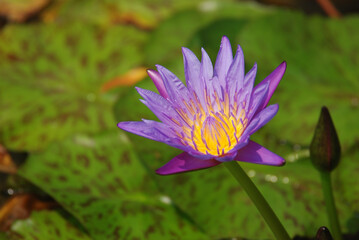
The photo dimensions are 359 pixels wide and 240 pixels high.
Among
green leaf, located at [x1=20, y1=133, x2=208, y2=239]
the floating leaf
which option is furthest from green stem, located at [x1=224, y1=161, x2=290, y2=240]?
the floating leaf

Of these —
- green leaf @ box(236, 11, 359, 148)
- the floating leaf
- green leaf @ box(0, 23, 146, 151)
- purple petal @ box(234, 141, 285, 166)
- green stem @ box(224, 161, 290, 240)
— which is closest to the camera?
purple petal @ box(234, 141, 285, 166)

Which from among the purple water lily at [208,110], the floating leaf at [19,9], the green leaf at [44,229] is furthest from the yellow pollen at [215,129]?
the floating leaf at [19,9]

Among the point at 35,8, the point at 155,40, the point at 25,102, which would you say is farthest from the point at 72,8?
the point at 25,102

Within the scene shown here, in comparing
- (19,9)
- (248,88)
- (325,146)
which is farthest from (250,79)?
(19,9)

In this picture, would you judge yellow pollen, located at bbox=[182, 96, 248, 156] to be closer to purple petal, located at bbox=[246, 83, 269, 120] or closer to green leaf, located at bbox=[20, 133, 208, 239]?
purple petal, located at bbox=[246, 83, 269, 120]

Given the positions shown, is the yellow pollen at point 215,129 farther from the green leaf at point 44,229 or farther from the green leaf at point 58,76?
the green leaf at point 58,76
